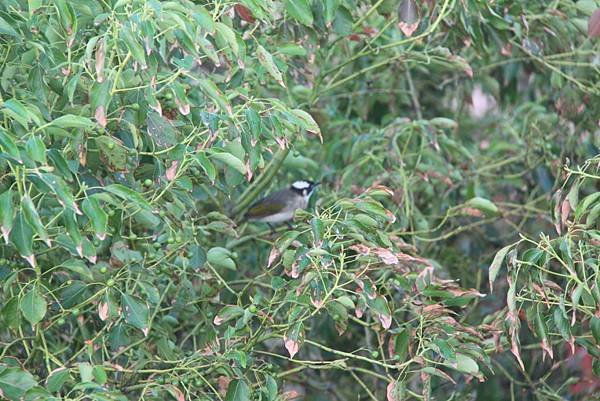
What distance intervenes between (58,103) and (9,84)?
0.18m

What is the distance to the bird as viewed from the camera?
5059 mm

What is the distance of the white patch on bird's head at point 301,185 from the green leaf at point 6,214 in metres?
2.60

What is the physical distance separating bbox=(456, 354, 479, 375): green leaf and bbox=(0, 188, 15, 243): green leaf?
4.53ft

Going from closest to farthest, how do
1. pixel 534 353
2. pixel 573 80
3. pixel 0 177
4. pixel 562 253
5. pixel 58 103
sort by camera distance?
pixel 0 177
pixel 562 253
pixel 58 103
pixel 573 80
pixel 534 353

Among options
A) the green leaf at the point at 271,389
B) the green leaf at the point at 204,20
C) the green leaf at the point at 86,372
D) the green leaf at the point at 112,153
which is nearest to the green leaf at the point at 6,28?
the green leaf at the point at 112,153

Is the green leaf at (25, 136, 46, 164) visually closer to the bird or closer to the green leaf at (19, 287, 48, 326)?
the green leaf at (19, 287, 48, 326)

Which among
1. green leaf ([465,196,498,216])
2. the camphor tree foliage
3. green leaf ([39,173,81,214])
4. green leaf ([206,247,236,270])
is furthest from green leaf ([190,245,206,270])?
green leaf ([465,196,498,216])

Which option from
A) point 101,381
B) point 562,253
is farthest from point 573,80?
point 101,381

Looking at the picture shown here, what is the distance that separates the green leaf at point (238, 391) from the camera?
125 inches

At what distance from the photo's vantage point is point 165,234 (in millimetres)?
3719

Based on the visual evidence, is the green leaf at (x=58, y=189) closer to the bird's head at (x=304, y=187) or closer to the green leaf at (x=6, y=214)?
the green leaf at (x=6, y=214)

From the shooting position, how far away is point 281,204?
5.39 m

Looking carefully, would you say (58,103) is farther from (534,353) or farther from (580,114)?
(534,353)

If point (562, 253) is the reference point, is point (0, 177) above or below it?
above
